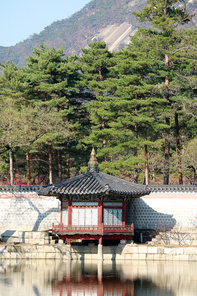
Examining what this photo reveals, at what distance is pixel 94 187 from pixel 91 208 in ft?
4.37

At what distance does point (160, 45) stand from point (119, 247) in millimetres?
15842

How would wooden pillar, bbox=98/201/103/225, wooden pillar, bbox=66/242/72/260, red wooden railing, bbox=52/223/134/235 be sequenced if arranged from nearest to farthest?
red wooden railing, bbox=52/223/134/235
wooden pillar, bbox=98/201/103/225
wooden pillar, bbox=66/242/72/260

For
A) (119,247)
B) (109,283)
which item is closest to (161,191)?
(119,247)

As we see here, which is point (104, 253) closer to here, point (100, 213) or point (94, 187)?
point (100, 213)

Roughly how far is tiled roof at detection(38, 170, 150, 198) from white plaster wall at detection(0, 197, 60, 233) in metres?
3.83

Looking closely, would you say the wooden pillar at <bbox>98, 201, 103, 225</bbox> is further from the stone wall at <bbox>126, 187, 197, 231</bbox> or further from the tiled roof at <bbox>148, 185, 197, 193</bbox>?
the tiled roof at <bbox>148, 185, 197, 193</bbox>

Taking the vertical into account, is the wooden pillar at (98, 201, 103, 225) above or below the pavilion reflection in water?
above

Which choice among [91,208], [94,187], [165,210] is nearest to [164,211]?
[165,210]

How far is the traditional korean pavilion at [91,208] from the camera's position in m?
20.9

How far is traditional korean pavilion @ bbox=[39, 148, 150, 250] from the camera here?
2087 centimetres

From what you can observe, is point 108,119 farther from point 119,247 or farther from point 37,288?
point 37,288

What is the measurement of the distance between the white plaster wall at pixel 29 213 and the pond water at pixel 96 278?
440 cm

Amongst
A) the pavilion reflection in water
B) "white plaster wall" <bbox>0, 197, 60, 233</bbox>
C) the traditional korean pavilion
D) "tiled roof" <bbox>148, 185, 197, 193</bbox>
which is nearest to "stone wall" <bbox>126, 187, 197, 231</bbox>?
"tiled roof" <bbox>148, 185, 197, 193</bbox>

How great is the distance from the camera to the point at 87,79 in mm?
36688
